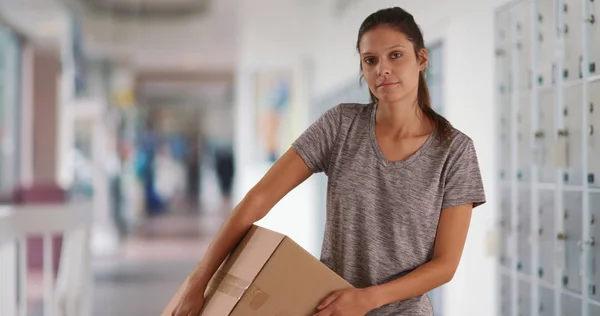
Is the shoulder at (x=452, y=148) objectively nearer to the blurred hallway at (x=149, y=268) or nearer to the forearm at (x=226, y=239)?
the forearm at (x=226, y=239)

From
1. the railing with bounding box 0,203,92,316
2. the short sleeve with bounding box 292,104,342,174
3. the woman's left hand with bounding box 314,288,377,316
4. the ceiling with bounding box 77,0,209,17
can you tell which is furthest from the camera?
the ceiling with bounding box 77,0,209,17

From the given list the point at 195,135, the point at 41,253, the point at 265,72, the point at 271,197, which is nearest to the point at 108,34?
the point at 265,72

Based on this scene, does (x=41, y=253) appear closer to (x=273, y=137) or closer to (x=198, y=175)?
(x=273, y=137)

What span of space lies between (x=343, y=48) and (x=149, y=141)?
11479 millimetres

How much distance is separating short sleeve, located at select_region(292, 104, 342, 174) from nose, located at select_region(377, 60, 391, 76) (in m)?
0.11

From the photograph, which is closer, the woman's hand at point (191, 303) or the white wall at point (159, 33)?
the woman's hand at point (191, 303)

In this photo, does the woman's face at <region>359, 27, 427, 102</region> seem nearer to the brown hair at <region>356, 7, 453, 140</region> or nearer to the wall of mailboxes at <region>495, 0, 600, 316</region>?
the brown hair at <region>356, 7, 453, 140</region>

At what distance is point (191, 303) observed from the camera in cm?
122

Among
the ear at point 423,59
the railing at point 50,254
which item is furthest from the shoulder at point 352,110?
the railing at point 50,254

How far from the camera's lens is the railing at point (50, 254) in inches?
97.3

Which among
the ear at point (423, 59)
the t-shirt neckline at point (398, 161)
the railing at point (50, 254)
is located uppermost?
the ear at point (423, 59)

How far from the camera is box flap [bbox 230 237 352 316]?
1136 mm

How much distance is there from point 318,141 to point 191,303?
0.34 meters

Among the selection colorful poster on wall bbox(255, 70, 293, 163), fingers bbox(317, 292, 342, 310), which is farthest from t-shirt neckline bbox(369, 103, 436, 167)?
colorful poster on wall bbox(255, 70, 293, 163)
